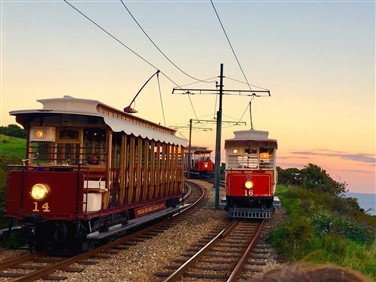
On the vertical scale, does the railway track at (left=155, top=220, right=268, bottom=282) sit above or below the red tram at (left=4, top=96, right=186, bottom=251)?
below

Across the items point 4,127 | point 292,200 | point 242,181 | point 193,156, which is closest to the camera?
point 242,181

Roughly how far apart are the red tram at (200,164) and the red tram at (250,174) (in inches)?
1245

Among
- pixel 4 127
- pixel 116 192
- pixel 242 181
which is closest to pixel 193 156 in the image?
pixel 4 127

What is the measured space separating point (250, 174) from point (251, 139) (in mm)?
1435

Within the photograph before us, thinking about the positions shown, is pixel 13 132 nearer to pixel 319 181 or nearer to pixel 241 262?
pixel 319 181

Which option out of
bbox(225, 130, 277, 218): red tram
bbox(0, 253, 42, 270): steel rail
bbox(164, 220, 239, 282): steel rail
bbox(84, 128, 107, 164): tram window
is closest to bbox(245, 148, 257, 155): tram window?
bbox(225, 130, 277, 218): red tram

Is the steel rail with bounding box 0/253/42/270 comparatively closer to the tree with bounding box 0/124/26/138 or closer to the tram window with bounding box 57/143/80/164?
the tram window with bounding box 57/143/80/164

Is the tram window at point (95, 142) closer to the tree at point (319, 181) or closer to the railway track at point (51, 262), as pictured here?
the railway track at point (51, 262)

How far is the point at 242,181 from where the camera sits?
19625mm

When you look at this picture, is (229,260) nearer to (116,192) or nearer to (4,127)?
(116,192)

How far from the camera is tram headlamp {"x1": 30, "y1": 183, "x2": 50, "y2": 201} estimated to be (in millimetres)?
11297

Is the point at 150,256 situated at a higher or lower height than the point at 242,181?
lower

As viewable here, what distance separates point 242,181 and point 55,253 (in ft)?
30.2

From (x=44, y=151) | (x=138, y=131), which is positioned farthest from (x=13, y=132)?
(x=44, y=151)
